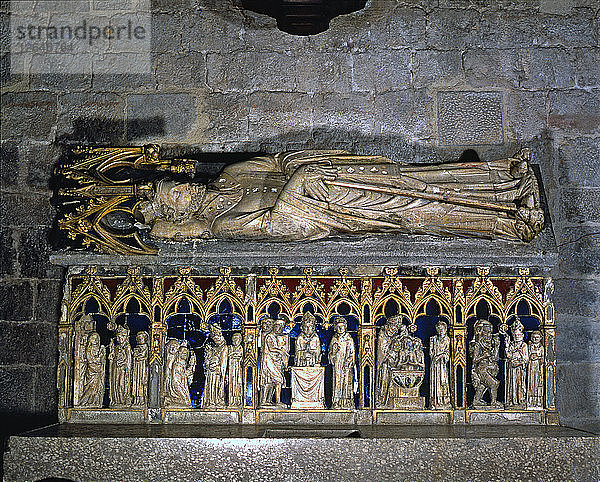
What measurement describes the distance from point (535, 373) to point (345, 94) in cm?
224

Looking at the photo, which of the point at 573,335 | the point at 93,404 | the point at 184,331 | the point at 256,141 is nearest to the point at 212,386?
the point at 184,331

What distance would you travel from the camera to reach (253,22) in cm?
555

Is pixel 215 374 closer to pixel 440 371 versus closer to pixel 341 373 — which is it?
pixel 341 373

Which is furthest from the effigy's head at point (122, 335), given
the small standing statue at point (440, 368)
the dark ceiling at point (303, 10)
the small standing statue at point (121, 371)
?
the dark ceiling at point (303, 10)

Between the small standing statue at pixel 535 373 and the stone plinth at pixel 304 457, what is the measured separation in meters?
0.41

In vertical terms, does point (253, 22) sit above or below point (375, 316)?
above

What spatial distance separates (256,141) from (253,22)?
0.86m

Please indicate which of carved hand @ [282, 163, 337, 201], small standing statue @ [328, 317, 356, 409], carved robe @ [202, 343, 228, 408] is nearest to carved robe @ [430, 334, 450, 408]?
small standing statue @ [328, 317, 356, 409]

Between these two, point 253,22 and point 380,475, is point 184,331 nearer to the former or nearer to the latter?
point 380,475

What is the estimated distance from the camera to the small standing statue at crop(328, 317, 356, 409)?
4.40 metres

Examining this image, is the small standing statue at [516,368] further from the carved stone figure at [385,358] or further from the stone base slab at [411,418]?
the carved stone figure at [385,358]

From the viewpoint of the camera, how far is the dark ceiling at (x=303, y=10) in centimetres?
482

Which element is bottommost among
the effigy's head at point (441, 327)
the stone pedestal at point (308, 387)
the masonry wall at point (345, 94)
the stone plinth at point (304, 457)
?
the stone plinth at point (304, 457)

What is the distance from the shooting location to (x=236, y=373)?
Answer: 4.43m
